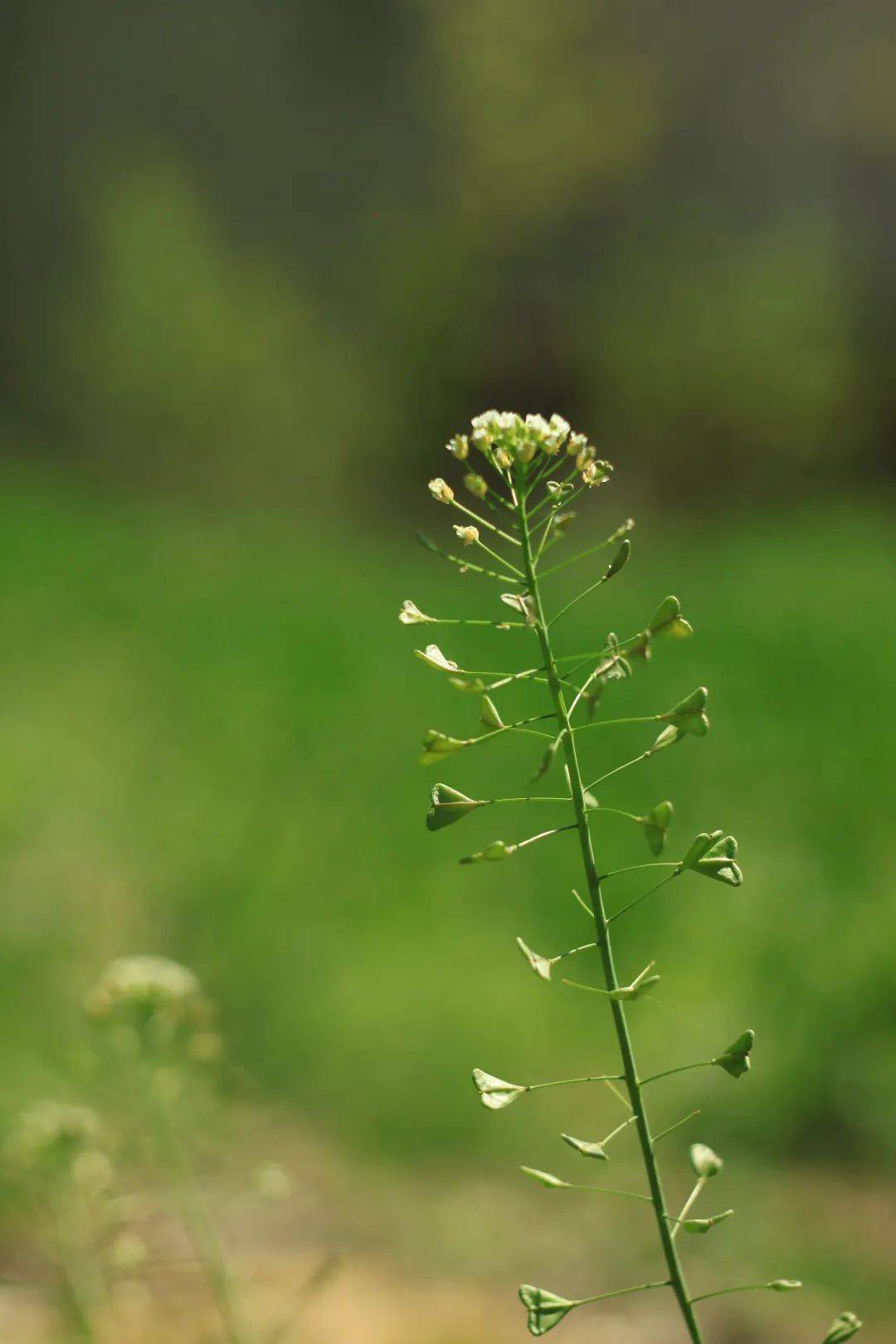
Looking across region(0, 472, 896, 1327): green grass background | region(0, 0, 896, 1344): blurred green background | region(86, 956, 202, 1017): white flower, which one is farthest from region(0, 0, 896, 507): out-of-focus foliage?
region(86, 956, 202, 1017): white flower

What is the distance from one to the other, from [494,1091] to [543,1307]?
0.09 metres

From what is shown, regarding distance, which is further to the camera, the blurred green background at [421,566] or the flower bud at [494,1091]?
the blurred green background at [421,566]

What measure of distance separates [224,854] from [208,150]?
13.5 ft

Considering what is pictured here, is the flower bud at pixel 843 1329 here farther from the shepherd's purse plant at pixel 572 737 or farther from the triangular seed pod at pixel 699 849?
the triangular seed pod at pixel 699 849

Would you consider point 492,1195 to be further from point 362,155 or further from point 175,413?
point 362,155

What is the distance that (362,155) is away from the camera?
566cm

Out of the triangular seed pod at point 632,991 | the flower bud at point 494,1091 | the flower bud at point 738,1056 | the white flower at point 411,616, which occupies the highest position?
the white flower at point 411,616

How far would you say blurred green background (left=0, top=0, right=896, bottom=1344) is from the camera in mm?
2047

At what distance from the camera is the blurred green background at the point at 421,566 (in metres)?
2.05

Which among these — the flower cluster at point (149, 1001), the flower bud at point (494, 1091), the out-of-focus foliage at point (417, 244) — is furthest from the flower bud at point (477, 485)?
the out-of-focus foliage at point (417, 244)

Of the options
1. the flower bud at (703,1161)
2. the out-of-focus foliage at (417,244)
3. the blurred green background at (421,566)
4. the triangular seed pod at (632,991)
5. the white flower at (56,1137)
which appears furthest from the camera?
the out-of-focus foliage at (417,244)

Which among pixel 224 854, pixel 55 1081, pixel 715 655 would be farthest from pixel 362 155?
pixel 55 1081

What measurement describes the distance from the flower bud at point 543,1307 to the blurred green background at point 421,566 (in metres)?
1.01

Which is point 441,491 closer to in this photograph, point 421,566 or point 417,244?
point 421,566
